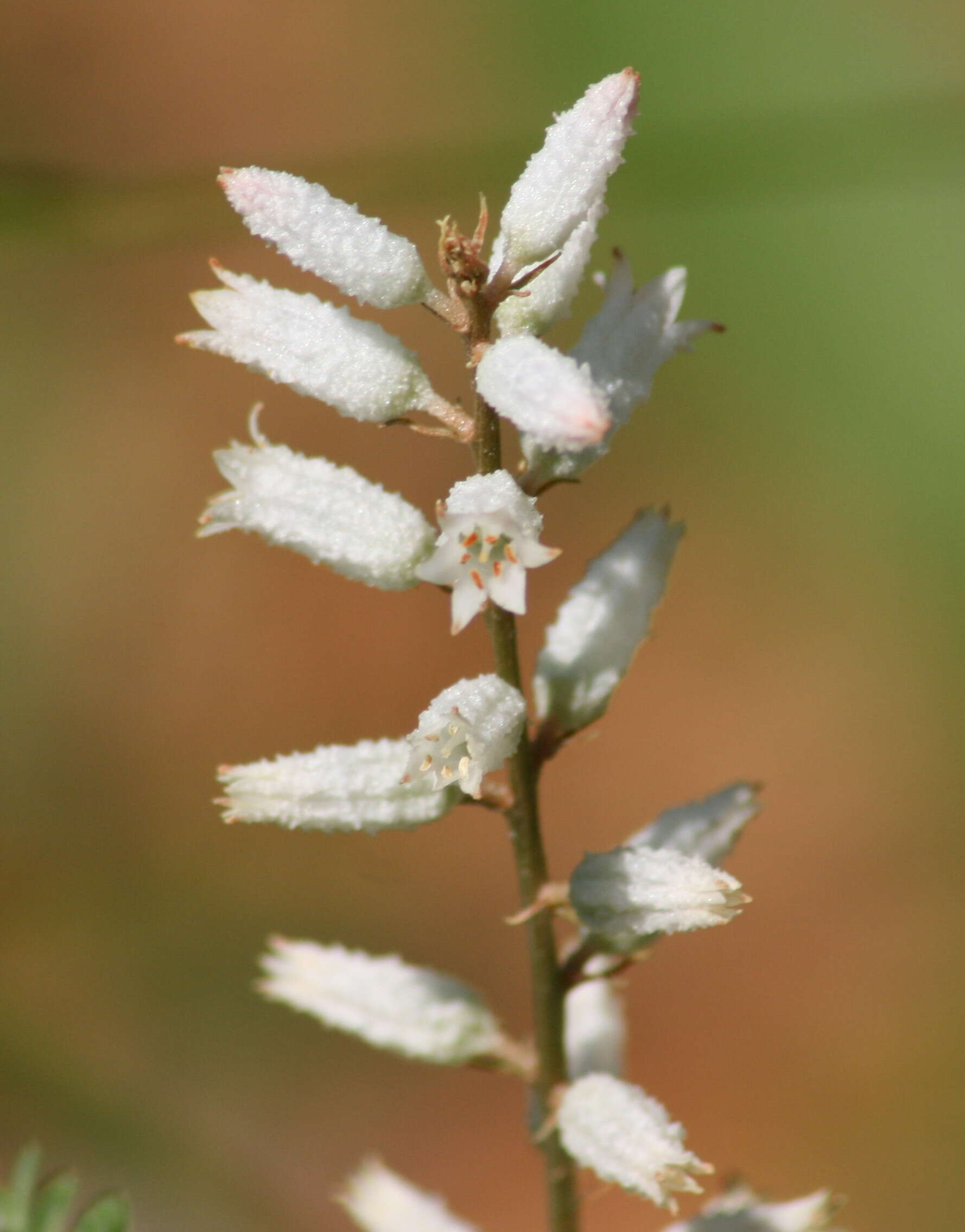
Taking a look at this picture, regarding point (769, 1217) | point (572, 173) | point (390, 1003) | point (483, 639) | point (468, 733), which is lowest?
point (769, 1217)

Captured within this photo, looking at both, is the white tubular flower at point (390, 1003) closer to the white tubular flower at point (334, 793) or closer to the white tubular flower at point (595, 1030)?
the white tubular flower at point (595, 1030)

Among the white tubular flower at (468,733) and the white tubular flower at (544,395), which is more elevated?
the white tubular flower at (544,395)

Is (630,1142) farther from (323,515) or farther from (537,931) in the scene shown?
(323,515)

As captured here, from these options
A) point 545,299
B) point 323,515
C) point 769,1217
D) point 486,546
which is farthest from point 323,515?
point 769,1217

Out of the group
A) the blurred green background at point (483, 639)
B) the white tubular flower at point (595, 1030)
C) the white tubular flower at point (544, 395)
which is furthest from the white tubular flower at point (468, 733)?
the blurred green background at point (483, 639)

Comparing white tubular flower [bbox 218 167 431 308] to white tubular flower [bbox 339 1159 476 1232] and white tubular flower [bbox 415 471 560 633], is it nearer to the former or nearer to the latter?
white tubular flower [bbox 415 471 560 633]

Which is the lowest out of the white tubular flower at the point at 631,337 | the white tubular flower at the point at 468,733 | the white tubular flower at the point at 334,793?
the white tubular flower at the point at 468,733

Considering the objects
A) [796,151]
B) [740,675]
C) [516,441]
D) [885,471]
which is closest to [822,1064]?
[740,675]
